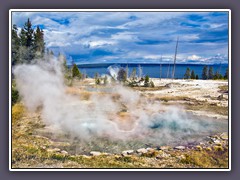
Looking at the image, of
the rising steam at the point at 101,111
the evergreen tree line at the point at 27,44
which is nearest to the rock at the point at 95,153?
the rising steam at the point at 101,111

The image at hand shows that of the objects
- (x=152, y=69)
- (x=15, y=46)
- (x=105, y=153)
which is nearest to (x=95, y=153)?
(x=105, y=153)

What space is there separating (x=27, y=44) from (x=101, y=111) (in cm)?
122

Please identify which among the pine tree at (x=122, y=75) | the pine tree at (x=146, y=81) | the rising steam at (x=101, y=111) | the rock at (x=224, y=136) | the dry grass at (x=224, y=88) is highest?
the pine tree at (x=122, y=75)

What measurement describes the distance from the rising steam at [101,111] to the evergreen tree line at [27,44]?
12 cm

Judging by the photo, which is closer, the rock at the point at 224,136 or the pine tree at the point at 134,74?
the rock at the point at 224,136

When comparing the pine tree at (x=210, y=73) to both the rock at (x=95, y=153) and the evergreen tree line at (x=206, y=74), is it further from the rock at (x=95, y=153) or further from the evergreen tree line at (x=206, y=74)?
the rock at (x=95, y=153)

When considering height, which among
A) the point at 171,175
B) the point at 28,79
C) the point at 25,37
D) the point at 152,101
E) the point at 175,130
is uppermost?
the point at 25,37

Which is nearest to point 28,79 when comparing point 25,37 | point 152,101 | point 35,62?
point 35,62

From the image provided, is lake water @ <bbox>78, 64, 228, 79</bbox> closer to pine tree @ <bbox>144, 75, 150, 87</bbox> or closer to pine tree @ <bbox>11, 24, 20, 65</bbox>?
pine tree @ <bbox>144, 75, 150, 87</bbox>

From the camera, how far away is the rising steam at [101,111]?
14.6 feet

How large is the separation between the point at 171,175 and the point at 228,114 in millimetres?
1019

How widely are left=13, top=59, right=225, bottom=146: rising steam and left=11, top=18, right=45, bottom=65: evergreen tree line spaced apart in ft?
0.39
